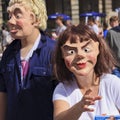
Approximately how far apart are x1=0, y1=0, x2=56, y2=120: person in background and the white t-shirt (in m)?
0.42

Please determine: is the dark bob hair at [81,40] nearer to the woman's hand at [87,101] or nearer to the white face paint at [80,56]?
the white face paint at [80,56]

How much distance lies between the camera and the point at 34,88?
9.95 ft

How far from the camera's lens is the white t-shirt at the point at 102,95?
2.48m

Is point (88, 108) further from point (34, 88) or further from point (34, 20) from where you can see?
point (34, 20)

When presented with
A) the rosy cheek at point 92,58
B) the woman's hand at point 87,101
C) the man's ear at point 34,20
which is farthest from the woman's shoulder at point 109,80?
the man's ear at point 34,20

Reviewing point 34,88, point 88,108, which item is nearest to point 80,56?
point 88,108

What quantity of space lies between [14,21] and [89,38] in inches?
26.3

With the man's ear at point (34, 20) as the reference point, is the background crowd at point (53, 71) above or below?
below

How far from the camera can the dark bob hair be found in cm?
254

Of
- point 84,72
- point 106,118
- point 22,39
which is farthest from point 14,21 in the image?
point 106,118

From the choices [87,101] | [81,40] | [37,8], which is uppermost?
[37,8]

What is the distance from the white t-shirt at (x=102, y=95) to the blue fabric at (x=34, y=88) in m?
0.40

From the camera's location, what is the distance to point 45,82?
301 cm

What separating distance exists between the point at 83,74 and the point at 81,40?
0.18m
